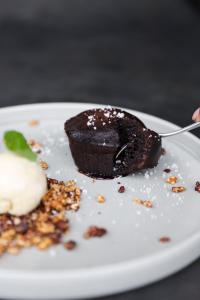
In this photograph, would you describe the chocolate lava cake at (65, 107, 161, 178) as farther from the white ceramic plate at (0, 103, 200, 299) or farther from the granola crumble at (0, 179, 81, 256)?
the granola crumble at (0, 179, 81, 256)

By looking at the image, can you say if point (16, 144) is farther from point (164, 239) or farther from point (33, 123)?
point (33, 123)

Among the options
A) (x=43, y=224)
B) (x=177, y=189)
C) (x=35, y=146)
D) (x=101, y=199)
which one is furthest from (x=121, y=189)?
(x=35, y=146)

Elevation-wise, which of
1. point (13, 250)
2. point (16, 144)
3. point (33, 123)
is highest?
point (16, 144)

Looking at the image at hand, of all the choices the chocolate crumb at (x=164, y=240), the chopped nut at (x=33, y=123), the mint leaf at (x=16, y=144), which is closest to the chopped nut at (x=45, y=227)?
the mint leaf at (x=16, y=144)

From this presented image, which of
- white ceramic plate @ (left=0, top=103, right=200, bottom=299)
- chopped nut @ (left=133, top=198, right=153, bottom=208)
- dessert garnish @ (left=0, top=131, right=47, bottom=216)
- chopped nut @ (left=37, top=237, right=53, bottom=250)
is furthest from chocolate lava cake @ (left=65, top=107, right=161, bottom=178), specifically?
chopped nut @ (left=37, top=237, right=53, bottom=250)

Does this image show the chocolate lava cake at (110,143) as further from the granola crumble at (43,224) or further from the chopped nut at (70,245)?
the chopped nut at (70,245)
